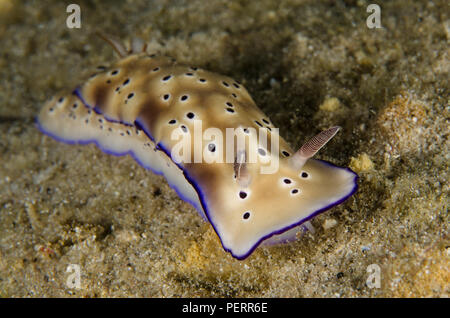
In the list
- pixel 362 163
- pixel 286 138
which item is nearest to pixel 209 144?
pixel 286 138

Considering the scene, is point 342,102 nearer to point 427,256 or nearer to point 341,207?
point 341,207

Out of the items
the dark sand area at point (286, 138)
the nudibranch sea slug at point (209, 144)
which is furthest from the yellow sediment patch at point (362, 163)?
the nudibranch sea slug at point (209, 144)

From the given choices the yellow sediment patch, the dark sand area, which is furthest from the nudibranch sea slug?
the yellow sediment patch

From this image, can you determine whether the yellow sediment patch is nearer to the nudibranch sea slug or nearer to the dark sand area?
the dark sand area

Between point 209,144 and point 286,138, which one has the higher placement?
point 209,144

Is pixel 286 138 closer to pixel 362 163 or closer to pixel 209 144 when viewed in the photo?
pixel 362 163

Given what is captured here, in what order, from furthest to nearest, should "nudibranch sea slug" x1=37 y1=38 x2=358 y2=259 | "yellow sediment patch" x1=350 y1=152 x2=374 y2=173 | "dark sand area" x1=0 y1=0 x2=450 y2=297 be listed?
"yellow sediment patch" x1=350 y1=152 x2=374 y2=173
"dark sand area" x1=0 y1=0 x2=450 y2=297
"nudibranch sea slug" x1=37 y1=38 x2=358 y2=259
